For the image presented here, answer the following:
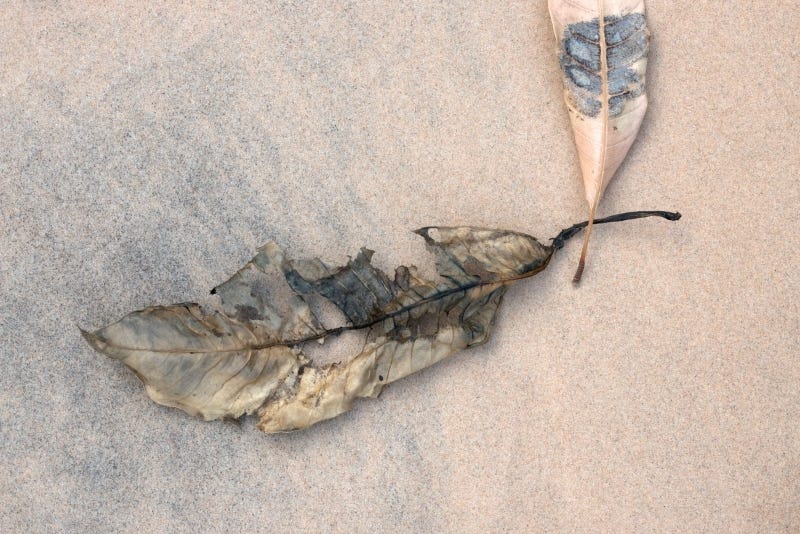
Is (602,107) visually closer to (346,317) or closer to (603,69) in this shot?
(603,69)

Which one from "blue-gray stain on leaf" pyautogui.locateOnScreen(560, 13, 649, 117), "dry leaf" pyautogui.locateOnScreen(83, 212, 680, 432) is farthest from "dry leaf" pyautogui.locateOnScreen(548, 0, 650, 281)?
"dry leaf" pyautogui.locateOnScreen(83, 212, 680, 432)

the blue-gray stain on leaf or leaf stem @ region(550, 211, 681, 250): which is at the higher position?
the blue-gray stain on leaf

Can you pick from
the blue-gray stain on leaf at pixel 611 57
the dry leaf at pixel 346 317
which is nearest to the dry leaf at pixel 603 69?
the blue-gray stain on leaf at pixel 611 57

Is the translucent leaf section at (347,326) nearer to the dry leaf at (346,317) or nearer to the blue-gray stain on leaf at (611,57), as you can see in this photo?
the dry leaf at (346,317)

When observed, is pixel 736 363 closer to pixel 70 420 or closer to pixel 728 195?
pixel 728 195

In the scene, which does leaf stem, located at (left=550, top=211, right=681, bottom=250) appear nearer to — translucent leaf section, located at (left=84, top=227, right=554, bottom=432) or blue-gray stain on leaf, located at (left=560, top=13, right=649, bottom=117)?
translucent leaf section, located at (left=84, top=227, right=554, bottom=432)

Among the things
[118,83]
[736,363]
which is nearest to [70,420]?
[118,83]
